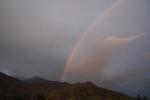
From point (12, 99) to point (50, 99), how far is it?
43.5 m

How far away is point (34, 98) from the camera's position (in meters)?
96.0

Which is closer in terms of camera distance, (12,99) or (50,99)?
(50,99)

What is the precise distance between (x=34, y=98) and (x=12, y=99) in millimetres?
35739

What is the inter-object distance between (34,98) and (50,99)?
909cm

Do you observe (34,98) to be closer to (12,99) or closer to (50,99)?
(50,99)

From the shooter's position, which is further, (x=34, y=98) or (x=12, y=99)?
(x=12, y=99)

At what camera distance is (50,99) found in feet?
305

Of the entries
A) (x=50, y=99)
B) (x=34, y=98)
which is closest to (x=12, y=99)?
(x=34, y=98)

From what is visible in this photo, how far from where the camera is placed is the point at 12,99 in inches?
4889
